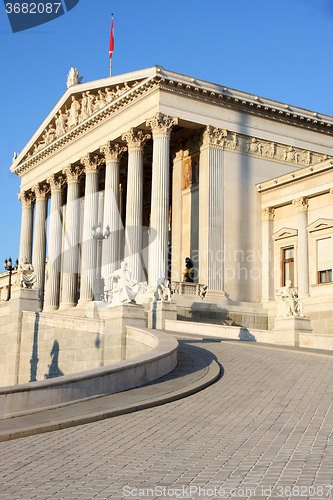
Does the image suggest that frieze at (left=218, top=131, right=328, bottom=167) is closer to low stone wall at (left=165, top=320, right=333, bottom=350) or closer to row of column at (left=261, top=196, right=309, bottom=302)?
row of column at (left=261, top=196, right=309, bottom=302)

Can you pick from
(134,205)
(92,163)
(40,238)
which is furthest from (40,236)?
(134,205)

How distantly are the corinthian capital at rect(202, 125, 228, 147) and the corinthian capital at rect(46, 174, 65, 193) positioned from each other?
1689 centimetres

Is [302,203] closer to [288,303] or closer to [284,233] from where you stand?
[284,233]

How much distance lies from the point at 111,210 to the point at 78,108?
11.5 meters

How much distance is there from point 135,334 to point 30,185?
41141mm

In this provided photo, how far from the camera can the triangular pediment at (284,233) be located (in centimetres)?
4131

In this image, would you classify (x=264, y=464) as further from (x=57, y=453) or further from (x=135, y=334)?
(x=135, y=334)

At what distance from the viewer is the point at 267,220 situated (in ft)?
141

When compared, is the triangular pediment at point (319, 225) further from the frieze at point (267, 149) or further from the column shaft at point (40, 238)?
the column shaft at point (40, 238)

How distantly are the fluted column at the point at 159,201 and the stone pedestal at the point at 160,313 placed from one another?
19.7 feet

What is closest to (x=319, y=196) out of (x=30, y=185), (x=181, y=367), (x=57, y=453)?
(x=181, y=367)

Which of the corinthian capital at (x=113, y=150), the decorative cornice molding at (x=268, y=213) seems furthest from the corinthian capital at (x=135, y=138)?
the decorative cornice molding at (x=268, y=213)

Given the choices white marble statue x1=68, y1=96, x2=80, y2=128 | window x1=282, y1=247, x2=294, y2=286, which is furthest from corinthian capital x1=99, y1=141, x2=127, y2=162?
window x1=282, y1=247, x2=294, y2=286

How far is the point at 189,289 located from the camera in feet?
127
